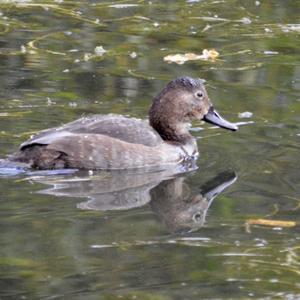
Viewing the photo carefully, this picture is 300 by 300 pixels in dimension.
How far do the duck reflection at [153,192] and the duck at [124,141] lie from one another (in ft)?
0.69

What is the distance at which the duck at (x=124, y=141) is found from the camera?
10.4 meters

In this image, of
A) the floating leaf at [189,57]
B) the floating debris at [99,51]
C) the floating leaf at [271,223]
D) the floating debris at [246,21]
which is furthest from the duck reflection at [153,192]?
the floating debris at [246,21]

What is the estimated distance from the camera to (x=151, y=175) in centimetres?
1035

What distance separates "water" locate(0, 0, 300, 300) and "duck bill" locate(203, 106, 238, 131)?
0.14 m

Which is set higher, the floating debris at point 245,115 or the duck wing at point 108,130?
the duck wing at point 108,130

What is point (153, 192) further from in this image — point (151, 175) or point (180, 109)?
point (180, 109)

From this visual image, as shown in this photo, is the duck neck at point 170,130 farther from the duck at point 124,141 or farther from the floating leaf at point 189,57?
the floating leaf at point 189,57

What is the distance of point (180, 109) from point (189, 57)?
2882 mm

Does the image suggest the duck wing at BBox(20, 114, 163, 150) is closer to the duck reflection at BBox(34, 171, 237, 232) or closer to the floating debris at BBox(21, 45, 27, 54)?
the duck reflection at BBox(34, 171, 237, 232)

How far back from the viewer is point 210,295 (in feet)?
23.8

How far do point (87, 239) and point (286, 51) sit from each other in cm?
678

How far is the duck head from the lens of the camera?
11.2 metres

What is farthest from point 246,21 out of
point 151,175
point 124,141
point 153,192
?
point 153,192

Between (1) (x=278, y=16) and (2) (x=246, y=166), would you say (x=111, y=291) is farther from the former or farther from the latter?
(1) (x=278, y=16)
